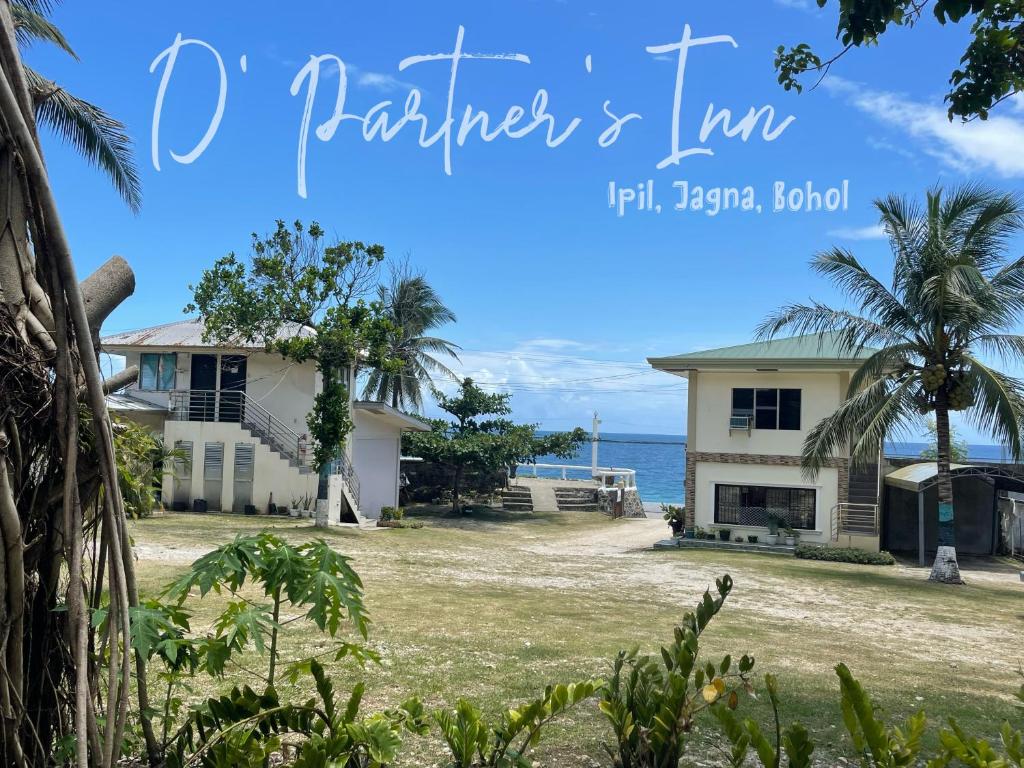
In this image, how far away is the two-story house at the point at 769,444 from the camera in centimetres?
2289

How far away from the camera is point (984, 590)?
16812 millimetres

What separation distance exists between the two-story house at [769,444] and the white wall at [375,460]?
32.3 ft

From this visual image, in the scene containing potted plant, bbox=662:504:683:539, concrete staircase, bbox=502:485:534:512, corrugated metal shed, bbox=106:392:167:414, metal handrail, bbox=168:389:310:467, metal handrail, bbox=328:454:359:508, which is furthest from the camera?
concrete staircase, bbox=502:485:534:512

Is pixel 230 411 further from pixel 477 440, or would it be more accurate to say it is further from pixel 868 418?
pixel 868 418

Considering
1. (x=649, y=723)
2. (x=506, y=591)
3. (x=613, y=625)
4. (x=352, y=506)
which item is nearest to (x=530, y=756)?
(x=649, y=723)

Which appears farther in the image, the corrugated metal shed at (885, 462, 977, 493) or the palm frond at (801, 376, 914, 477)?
the corrugated metal shed at (885, 462, 977, 493)

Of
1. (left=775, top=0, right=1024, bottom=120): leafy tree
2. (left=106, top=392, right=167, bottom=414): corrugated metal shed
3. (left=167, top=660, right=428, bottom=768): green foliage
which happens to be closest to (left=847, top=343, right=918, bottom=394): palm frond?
(left=775, top=0, right=1024, bottom=120): leafy tree

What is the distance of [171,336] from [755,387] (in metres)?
18.6

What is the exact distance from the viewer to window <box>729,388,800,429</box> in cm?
2355

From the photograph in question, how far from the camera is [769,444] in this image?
23672mm

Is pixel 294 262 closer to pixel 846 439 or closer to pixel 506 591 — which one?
pixel 506 591

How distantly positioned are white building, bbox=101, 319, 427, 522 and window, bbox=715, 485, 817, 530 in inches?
425

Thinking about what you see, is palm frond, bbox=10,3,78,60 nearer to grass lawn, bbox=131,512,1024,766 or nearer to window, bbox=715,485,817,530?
grass lawn, bbox=131,512,1024,766

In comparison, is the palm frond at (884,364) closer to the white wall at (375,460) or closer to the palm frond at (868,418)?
the palm frond at (868,418)
